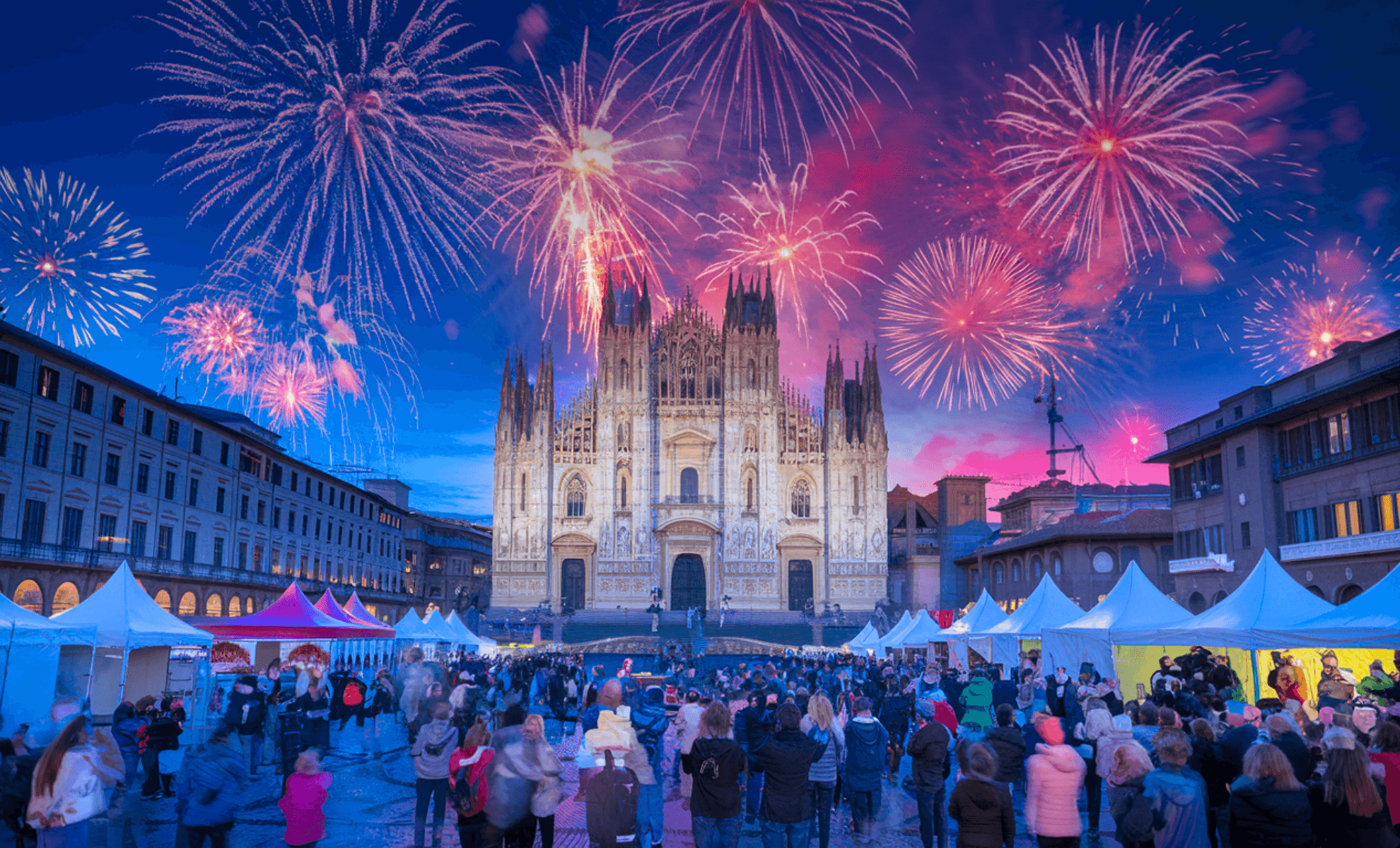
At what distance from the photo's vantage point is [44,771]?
730cm

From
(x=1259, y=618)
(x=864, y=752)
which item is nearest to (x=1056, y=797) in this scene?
(x=864, y=752)

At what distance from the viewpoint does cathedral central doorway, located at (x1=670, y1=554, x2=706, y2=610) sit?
65.2 m

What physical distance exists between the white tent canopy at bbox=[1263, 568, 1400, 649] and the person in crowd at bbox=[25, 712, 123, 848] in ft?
52.8

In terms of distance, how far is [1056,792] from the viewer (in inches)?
296

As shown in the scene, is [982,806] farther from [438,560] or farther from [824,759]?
[438,560]

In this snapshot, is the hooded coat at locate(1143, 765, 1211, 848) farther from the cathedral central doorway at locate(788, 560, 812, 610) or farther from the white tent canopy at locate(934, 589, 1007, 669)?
the cathedral central doorway at locate(788, 560, 812, 610)

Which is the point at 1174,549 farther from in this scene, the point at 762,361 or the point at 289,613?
the point at 289,613

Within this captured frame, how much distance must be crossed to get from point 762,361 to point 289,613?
4413 cm

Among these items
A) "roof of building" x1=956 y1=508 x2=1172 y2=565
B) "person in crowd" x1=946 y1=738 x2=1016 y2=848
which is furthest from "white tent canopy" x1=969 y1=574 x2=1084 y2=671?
"roof of building" x1=956 y1=508 x2=1172 y2=565

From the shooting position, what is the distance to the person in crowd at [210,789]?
7809 millimetres

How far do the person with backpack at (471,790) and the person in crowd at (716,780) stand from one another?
1674 millimetres

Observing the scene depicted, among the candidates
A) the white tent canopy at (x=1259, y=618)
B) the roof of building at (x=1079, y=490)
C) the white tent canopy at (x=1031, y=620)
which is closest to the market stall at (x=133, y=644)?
the white tent canopy at (x=1031, y=620)

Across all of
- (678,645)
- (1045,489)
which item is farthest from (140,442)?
(1045,489)

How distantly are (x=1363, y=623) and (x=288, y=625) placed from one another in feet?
74.1
